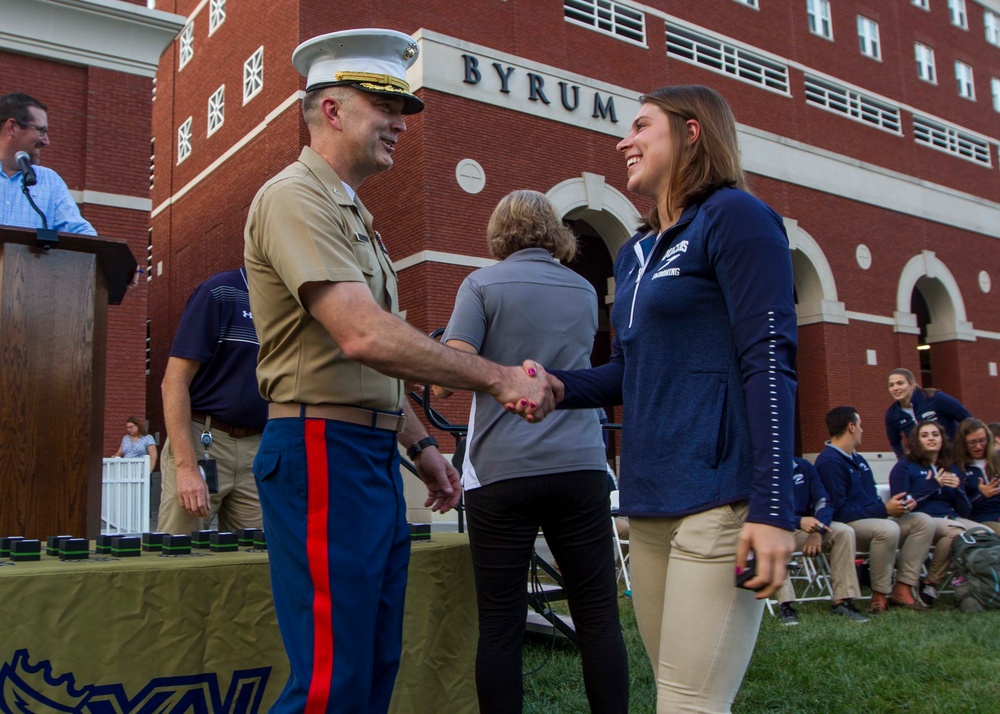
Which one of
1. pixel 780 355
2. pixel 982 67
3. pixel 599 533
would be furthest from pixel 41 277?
pixel 982 67

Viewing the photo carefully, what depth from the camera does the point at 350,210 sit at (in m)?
2.53

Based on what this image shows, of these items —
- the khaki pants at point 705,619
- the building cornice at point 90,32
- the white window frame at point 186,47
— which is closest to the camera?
the khaki pants at point 705,619

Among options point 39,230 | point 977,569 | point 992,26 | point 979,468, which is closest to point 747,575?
point 39,230

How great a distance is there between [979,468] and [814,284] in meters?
12.0

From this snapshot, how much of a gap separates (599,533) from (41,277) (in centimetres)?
215

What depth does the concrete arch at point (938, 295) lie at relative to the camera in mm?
21969

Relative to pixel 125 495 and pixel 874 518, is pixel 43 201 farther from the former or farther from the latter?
pixel 125 495

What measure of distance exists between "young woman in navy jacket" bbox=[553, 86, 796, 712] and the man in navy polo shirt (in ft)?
6.51

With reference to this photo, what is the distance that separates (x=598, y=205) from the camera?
16.2m

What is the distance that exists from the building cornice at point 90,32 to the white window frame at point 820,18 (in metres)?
14.9

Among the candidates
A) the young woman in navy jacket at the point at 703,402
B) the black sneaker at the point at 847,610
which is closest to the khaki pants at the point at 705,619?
the young woman in navy jacket at the point at 703,402

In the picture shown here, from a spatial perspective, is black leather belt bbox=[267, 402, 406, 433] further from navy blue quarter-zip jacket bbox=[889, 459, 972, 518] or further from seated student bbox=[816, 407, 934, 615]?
navy blue quarter-zip jacket bbox=[889, 459, 972, 518]

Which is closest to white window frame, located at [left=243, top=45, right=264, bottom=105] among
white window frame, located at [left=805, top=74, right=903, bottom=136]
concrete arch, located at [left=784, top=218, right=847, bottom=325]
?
concrete arch, located at [left=784, top=218, right=847, bottom=325]

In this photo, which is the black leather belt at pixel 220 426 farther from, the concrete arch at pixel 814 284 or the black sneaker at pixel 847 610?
the concrete arch at pixel 814 284
